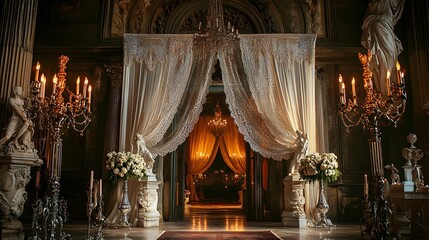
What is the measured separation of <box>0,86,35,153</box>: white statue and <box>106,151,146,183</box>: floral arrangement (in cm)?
170

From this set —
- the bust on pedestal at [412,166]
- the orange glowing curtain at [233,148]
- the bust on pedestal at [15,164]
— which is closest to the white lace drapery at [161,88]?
the bust on pedestal at [15,164]

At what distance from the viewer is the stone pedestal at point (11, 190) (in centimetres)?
625

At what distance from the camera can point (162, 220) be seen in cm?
949

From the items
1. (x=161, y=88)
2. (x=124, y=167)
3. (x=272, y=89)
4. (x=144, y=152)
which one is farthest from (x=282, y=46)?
(x=124, y=167)

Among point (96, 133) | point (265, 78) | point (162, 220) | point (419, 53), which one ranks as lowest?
point (162, 220)

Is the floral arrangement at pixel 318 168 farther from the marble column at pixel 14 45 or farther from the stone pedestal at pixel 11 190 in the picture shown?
the marble column at pixel 14 45

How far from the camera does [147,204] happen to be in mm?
A: 8578

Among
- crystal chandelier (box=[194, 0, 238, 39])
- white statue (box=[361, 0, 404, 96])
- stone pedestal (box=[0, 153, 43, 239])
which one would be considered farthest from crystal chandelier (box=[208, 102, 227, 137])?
stone pedestal (box=[0, 153, 43, 239])

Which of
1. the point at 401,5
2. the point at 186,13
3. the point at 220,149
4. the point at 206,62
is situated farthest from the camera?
the point at 220,149


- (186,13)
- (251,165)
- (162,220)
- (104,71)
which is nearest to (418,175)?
(251,165)

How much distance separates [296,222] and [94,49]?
20.7 feet

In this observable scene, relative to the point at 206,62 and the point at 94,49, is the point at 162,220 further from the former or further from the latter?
the point at 94,49

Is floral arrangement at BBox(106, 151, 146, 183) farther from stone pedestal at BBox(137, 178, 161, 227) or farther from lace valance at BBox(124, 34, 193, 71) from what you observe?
lace valance at BBox(124, 34, 193, 71)

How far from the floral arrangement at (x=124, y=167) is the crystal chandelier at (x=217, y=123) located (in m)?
8.77
